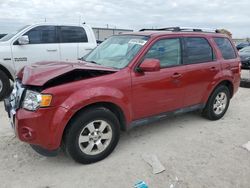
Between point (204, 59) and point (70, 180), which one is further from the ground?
point (204, 59)

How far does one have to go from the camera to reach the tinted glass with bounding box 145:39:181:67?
3.95 m

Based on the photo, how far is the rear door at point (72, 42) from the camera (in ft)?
23.7

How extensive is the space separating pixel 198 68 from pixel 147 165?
79.3 inches

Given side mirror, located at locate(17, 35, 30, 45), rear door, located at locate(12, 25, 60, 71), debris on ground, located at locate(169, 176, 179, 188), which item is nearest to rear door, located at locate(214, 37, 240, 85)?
debris on ground, located at locate(169, 176, 179, 188)

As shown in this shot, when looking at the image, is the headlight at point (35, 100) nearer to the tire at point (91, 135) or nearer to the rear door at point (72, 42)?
the tire at point (91, 135)

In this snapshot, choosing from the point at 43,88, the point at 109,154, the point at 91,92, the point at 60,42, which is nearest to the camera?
the point at 43,88

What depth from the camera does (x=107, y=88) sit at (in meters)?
3.35

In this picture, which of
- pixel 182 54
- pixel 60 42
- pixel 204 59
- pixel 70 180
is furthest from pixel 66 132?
pixel 60 42

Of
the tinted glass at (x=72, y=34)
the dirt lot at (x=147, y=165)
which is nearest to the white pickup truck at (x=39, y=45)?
the tinted glass at (x=72, y=34)

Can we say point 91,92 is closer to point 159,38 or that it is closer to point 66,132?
point 66,132

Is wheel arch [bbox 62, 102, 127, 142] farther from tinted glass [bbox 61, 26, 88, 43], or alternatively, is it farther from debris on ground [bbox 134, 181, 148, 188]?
tinted glass [bbox 61, 26, 88, 43]

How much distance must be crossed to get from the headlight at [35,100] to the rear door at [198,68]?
2368 mm

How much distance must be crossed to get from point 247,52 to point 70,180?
47.3 ft

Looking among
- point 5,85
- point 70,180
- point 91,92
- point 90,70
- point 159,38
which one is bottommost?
point 70,180
